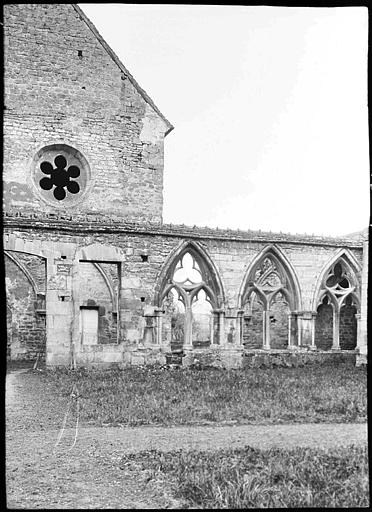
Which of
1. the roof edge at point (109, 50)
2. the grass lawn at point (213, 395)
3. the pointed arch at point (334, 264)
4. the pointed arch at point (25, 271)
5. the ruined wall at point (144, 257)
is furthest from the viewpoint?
the pointed arch at point (25, 271)

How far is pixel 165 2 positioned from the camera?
5859 mm

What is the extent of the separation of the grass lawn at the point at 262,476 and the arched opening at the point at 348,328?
9.95 m

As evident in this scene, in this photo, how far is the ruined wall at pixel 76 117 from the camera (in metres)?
18.5

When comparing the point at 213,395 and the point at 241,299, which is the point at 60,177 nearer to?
the point at 241,299

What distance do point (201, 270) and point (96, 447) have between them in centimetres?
809

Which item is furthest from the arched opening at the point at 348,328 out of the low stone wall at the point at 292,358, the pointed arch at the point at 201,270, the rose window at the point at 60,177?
the rose window at the point at 60,177

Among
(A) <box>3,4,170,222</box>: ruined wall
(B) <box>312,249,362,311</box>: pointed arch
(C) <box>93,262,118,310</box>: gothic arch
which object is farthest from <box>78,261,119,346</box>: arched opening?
(B) <box>312,249,362,311</box>: pointed arch

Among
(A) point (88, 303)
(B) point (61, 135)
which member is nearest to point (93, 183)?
(B) point (61, 135)

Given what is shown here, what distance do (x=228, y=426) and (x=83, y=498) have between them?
2920 mm

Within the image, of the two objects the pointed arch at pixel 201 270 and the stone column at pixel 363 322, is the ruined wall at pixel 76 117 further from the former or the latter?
the stone column at pixel 363 322

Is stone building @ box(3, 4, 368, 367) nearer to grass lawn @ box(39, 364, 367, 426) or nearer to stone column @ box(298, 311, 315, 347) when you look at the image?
stone column @ box(298, 311, 315, 347)

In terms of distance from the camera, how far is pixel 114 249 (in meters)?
14.2

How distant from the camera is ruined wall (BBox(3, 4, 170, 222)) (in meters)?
18.5

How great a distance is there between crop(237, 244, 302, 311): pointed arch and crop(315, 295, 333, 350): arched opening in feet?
4.35
